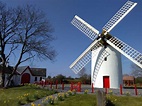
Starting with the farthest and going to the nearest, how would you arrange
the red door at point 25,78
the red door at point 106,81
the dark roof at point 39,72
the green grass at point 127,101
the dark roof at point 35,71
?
the dark roof at point 39,72 < the dark roof at point 35,71 < the red door at point 25,78 < the red door at point 106,81 < the green grass at point 127,101

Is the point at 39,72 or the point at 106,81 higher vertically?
the point at 39,72

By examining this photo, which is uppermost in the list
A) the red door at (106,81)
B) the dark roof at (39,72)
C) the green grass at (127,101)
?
the dark roof at (39,72)

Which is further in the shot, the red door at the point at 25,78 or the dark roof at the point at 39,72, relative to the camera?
the dark roof at the point at 39,72

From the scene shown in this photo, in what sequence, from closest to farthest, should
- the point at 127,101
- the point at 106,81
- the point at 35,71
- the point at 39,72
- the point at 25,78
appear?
the point at 127,101 < the point at 106,81 < the point at 25,78 < the point at 35,71 < the point at 39,72

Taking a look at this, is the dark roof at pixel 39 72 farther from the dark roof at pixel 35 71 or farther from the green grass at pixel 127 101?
the green grass at pixel 127 101

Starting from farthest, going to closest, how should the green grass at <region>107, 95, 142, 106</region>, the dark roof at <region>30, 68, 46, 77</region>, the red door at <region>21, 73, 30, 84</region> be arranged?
1. the dark roof at <region>30, 68, 46, 77</region>
2. the red door at <region>21, 73, 30, 84</region>
3. the green grass at <region>107, 95, 142, 106</region>

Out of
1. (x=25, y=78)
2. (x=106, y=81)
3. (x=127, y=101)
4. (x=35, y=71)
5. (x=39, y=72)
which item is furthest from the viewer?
(x=39, y=72)

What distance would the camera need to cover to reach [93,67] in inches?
1000

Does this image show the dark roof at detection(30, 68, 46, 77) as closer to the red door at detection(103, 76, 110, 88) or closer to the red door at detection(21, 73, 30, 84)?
the red door at detection(21, 73, 30, 84)

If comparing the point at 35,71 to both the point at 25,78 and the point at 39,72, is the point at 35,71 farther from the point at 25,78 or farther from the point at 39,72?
the point at 25,78

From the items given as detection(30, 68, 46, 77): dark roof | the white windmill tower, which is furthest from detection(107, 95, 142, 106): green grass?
detection(30, 68, 46, 77): dark roof

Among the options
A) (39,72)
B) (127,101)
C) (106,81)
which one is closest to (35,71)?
(39,72)

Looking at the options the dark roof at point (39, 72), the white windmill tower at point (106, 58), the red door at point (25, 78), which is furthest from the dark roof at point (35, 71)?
the white windmill tower at point (106, 58)

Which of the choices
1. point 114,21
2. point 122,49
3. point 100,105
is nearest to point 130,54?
point 122,49
